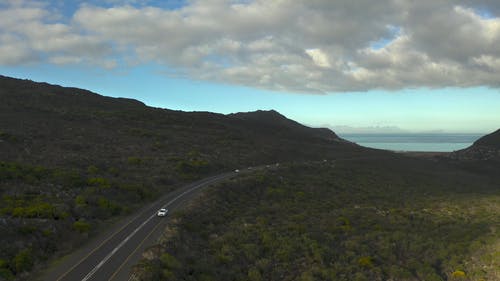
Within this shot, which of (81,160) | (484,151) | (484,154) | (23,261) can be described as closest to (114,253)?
(23,261)

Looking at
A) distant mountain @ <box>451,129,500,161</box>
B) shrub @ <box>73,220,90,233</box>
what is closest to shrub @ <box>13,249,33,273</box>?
shrub @ <box>73,220,90,233</box>

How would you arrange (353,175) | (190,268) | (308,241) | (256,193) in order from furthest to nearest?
(353,175) → (256,193) → (308,241) → (190,268)

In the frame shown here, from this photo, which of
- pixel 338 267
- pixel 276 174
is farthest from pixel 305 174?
pixel 338 267

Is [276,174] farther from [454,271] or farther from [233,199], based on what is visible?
[454,271]

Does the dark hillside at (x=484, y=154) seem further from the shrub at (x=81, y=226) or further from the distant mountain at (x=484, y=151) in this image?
the shrub at (x=81, y=226)

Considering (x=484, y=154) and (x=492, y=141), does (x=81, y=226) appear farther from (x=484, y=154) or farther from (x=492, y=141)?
(x=492, y=141)

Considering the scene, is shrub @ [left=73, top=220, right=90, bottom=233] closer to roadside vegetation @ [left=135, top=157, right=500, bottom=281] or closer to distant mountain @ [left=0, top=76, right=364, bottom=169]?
roadside vegetation @ [left=135, top=157, right=500, bottom=281]
